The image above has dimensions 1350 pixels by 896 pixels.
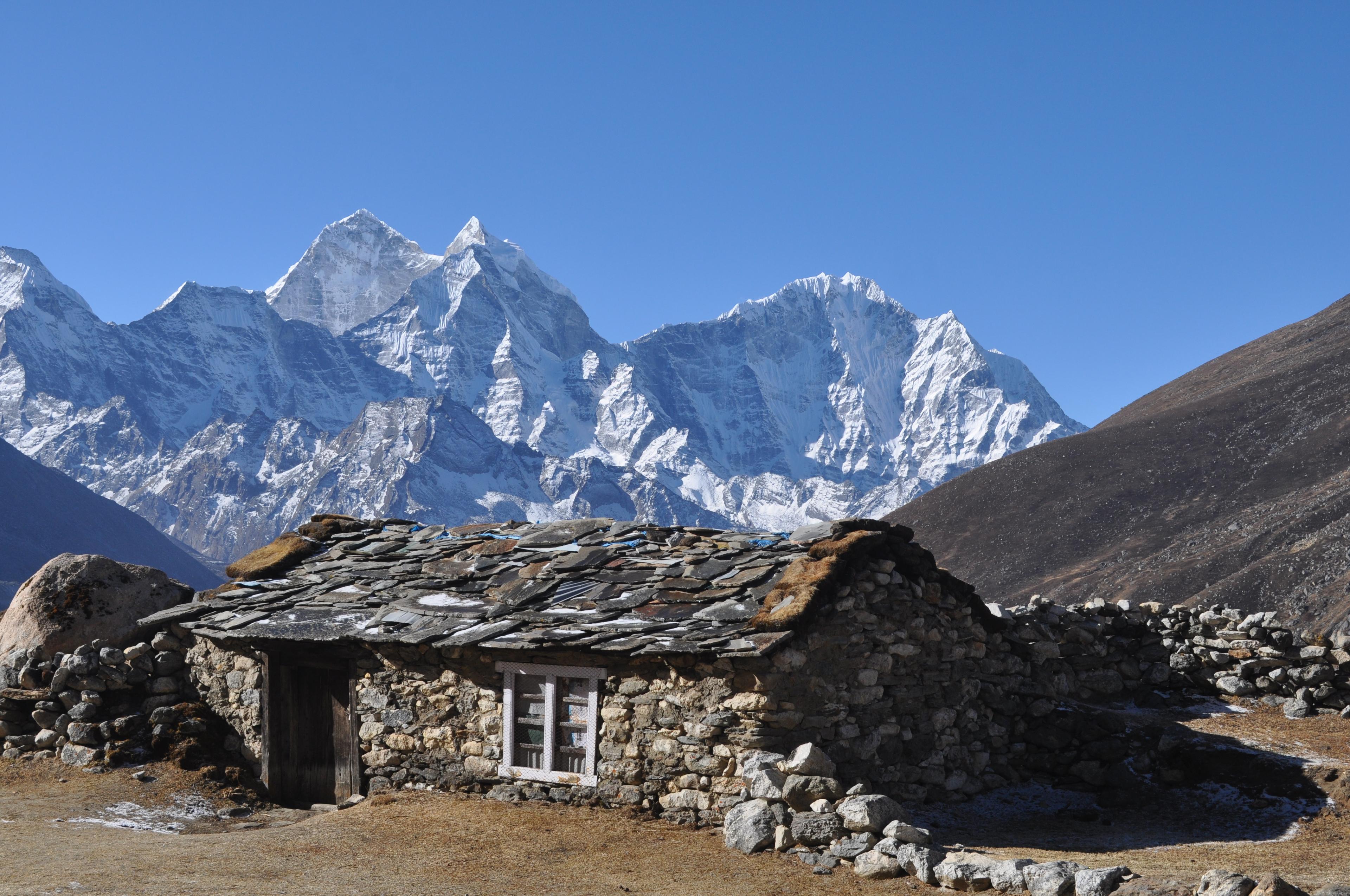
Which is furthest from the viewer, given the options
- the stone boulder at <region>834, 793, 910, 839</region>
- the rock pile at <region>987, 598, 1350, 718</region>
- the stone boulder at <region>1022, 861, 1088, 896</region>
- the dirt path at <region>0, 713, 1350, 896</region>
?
the rock pile at <region>987, 598, 1350, 718</region>

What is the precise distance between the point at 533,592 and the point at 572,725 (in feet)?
6.96

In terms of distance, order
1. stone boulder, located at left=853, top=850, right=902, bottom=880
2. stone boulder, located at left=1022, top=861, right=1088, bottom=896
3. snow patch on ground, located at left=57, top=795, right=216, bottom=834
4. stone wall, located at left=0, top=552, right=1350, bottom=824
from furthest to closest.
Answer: snow patch on ground, located at left=57, top=795, right=216, bottom=834
stone wall, located at left=0, top=552, right=1350, bottom=824
stone boulder, located at left=853, top=850, right=902, bottom=880
stone boulder, located at left=1022, top=861, right=1088, bottom=896

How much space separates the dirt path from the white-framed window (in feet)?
1.36

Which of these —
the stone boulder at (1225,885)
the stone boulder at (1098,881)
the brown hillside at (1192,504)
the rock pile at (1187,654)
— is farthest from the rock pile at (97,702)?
the brown hillside at (1192,504)

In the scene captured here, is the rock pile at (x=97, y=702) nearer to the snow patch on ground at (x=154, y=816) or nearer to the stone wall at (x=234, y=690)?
the stone wall at (x=234, y=690)

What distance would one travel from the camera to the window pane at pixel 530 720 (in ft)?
44.8

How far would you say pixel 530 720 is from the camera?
13734mm

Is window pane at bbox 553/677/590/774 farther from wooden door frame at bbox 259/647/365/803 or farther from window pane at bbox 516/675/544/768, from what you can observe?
wooden door frame at bbox 259/647/365/803

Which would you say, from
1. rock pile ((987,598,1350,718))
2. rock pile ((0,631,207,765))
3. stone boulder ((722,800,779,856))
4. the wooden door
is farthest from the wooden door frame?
rock pile ((987,598,1350,718))

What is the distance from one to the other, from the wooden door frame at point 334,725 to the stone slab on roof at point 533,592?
408 millimetres

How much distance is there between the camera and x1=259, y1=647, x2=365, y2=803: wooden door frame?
586 inches

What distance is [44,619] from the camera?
59.0 feet

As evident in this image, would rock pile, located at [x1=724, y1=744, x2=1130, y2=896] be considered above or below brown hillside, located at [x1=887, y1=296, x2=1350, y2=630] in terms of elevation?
below

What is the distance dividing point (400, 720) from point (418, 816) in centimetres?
164
